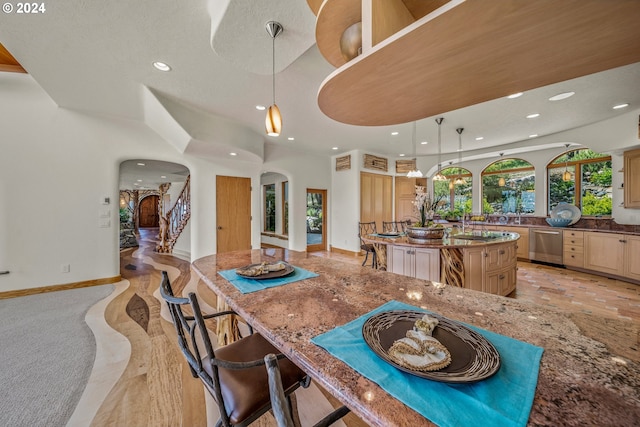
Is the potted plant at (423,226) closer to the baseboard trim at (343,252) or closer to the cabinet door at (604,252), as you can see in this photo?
the baseboard trim at (343,252)

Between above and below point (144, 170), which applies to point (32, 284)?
below

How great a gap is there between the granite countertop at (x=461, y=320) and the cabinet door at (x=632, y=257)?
4.84m

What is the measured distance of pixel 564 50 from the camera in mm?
794

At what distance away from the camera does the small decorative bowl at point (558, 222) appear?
15.4 ft

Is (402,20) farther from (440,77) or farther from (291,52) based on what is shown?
(291,52)

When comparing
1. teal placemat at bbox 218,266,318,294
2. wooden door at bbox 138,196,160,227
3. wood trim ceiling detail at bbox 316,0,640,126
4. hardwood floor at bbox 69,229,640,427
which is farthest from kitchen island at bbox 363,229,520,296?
wooden door at bbox 138,196,160,227

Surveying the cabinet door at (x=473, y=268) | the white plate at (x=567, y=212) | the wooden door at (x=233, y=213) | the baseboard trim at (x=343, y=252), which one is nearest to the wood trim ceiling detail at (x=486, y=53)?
the cabinet door at (x=473, y=268)

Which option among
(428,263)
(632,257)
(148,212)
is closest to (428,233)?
(428,263)

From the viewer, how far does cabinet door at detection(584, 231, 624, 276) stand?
12.7 feet

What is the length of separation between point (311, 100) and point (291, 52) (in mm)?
1320

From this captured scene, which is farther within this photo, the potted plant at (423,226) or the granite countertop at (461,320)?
the potted plant at (423,226)

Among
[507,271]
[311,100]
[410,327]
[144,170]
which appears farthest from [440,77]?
[144,170]

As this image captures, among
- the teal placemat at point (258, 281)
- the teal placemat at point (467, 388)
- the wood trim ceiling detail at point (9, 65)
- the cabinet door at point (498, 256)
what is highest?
the wood trim ceiling detail at point (9, 65)

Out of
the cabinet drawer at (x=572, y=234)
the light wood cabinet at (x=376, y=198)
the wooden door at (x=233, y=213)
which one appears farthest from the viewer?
the light wood cabinet at (x=376, y=198)
